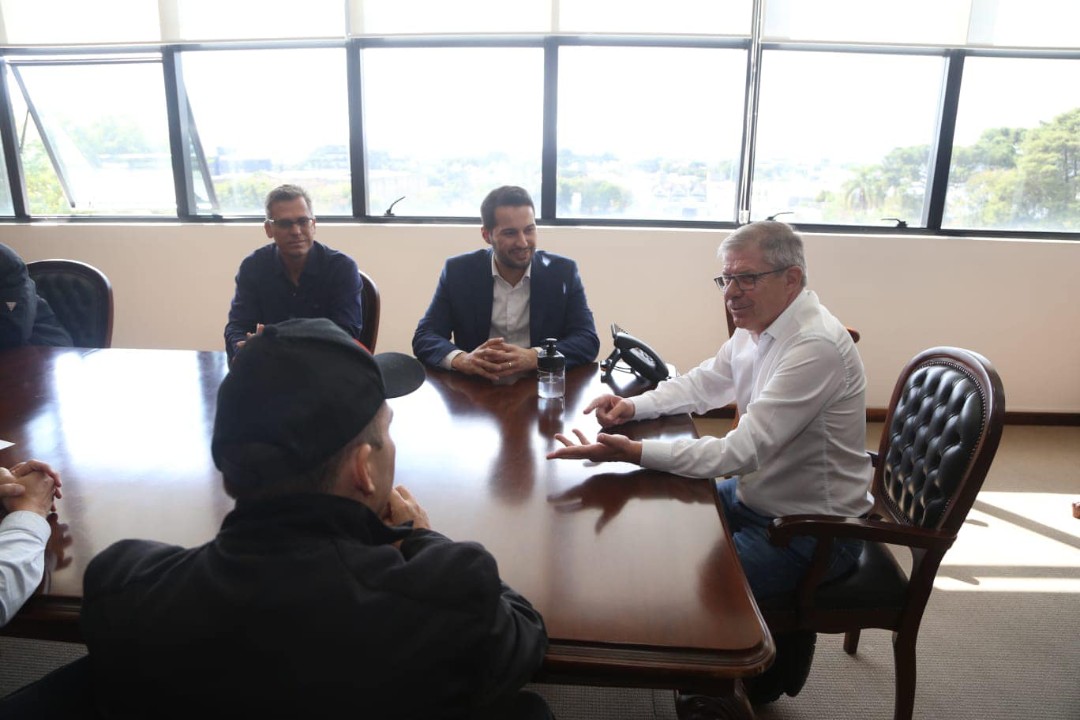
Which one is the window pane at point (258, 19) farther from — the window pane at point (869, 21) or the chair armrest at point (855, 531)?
the chair armrest at point (855, 531)

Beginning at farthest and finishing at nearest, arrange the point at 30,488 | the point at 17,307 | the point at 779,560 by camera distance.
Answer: the point at 17,307 < the point at 779,560 < the point at 30,488

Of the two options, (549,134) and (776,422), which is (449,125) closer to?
(549,134)

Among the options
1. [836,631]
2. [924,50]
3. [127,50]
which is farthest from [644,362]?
[127,50]

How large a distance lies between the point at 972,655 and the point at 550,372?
4.99 ft

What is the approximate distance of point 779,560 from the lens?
1.50 m

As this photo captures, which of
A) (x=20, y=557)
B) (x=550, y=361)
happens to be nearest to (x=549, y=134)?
(x=550, y=361)

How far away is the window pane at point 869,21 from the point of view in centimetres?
350

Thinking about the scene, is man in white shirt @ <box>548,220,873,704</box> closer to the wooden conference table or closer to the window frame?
the wooden conference table

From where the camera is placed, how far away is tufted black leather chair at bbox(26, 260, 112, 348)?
8.82ft

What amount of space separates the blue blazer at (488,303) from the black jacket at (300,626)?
171 centimetres

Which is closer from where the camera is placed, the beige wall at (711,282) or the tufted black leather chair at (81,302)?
the tufted black leather chair at (81,302)

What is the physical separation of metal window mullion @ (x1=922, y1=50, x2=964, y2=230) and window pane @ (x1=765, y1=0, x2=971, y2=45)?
152 millimetres

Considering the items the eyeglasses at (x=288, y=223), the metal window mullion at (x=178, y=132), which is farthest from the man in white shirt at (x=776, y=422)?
the metal window mullion at (x=178, y=132)

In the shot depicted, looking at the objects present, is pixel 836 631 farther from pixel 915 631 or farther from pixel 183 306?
pixel 183 306
